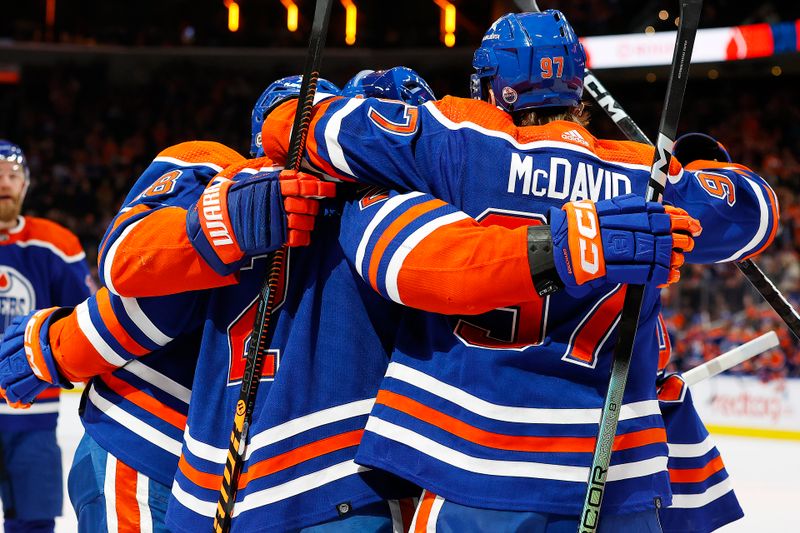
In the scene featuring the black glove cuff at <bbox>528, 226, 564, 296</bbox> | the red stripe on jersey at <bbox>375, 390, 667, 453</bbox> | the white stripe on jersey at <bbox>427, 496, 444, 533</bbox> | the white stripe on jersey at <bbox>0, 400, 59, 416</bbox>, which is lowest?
the white stripe on jersey at <bbox>0, 400, 59, 416</bbox>

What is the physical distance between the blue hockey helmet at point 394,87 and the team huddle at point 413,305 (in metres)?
0.14

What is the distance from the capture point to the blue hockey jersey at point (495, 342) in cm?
142

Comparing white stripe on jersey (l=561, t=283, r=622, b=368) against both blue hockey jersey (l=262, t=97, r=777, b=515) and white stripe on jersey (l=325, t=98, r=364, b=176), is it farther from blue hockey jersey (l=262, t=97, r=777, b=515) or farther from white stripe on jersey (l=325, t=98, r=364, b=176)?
white stripe on jersey (l=325, t=98, r=364, b=176)

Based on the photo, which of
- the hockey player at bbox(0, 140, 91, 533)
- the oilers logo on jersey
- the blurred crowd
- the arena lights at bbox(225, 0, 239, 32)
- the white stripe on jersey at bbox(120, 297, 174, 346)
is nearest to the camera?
the white stripe on jersey at bbox(120, 297, 174, 346)

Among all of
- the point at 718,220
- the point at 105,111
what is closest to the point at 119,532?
the point at 718,220

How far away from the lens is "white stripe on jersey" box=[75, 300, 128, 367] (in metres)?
1.83

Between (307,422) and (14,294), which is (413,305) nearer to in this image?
(307,422)

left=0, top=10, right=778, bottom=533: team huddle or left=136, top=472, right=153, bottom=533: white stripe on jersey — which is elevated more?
left=0, top=10, right=778, bottom=533: team huddle

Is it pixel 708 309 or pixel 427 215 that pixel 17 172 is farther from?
pixel 708 309

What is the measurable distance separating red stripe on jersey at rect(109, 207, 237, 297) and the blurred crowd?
868 centimetres

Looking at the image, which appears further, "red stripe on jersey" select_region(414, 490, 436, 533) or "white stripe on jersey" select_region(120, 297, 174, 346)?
"white stripe on jersey" select_region(120, 297, 174, 346)

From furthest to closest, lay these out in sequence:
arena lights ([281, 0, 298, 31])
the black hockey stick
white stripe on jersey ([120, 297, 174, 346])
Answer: arena lights ([281, 0, 298, 31])
the black hockey stick
white stripe on jersey ([120, 297, 174, 346])

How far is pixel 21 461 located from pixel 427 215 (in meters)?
2.84

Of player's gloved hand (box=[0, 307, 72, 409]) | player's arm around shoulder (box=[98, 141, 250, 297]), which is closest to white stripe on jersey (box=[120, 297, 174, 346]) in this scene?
player's arm around shoulder (box=[98, 141, 250, 297])
